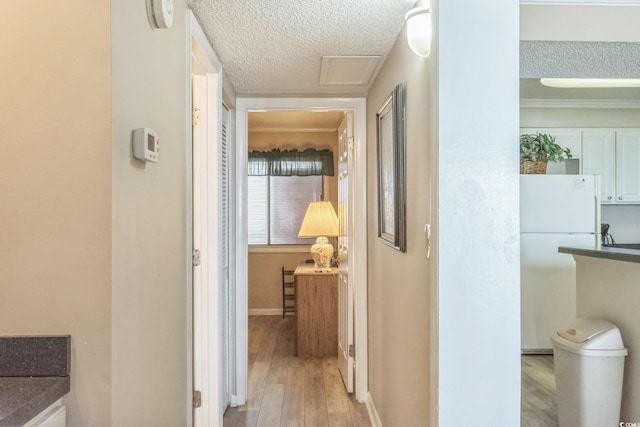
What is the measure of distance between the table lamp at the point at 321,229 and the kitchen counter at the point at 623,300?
81.9 inches

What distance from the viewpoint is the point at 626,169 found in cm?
419

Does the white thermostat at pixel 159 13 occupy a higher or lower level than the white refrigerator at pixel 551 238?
higher

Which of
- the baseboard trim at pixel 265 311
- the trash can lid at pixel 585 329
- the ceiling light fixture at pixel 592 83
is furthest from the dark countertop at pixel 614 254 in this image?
the baseboard trim at pixel 265 311

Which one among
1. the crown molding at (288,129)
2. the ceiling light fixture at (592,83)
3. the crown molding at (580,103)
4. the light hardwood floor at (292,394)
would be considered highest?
the ceiling light fixture at (592,83)

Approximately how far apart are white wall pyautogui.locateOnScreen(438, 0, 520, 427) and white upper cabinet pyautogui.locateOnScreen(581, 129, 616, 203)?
3.75m

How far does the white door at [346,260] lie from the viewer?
118 inches

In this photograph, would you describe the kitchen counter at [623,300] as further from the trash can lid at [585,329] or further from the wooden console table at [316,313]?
the wooden console table at [316,313]

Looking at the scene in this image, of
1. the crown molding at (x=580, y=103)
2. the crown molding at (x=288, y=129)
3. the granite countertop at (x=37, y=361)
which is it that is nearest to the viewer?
the granite countertop at (x=37, y=361)

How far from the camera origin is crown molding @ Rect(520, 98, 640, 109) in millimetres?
4176

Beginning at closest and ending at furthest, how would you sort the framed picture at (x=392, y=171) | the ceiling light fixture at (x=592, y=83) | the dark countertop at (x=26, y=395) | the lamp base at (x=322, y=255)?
the dark countertop at (x=26, y=395) → the framed picture at (x=392, y=171) → the ceiling light fixture at (x=592, y=83) → the lamp base at (x=322, y=255)

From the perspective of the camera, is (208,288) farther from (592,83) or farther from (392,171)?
(592,83)

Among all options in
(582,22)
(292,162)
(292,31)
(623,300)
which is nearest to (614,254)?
(623,300)

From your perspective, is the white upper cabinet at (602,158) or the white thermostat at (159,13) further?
the white upper cabinet at (602,158)

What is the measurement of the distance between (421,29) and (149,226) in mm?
1092
